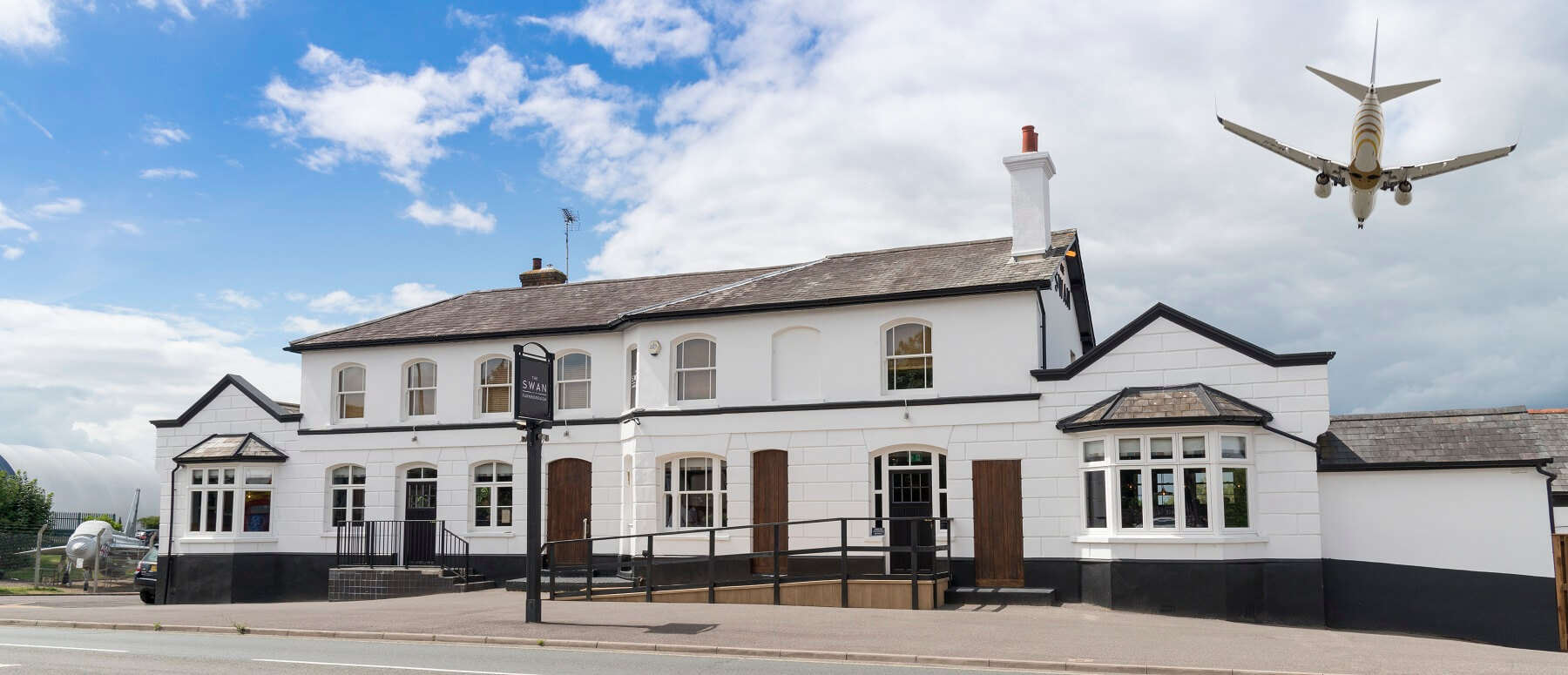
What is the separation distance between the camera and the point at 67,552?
3075 cm

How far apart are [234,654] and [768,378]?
435 inches

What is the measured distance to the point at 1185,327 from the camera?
1889 centimetres

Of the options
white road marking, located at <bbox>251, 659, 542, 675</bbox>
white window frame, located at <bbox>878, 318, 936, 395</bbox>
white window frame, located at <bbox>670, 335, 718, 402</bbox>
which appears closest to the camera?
white road marking, located at <bbox>251, 659, 542, 675</bbox>

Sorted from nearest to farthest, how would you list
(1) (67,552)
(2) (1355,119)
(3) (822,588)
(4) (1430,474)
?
(4) (1430,474), (3) (822,588), (2) (1355,119), (1) (67,552)

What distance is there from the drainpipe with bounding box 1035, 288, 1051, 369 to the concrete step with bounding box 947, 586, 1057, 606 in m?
3.89

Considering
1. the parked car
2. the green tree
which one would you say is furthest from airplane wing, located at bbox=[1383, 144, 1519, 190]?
the green tree

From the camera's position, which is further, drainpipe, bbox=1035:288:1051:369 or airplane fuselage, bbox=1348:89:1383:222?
airplane fuselage, bbox=1348:89:1383:222

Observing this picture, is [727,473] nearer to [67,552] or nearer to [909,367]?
[909,367]

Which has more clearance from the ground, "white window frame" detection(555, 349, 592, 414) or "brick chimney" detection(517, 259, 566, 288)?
"brick chimney" detection(517, 259, 566, 288)

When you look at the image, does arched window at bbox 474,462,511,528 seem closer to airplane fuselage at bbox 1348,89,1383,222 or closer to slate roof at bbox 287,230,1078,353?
slate roof at bbox 287,230,1078,353

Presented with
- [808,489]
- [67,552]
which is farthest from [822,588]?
[67,552]

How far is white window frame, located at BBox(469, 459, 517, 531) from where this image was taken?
2448 centimetres

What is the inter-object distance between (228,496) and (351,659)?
15812mm

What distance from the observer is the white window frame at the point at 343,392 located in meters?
26.1
